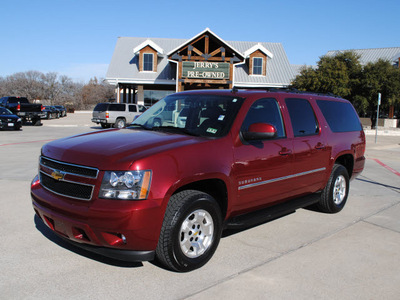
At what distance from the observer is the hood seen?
3.30 metres

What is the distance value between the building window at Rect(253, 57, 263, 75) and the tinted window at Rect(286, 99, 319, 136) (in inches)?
1066

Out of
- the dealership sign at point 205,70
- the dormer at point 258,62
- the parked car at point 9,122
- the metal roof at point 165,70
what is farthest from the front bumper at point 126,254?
the dormer at point 258,62

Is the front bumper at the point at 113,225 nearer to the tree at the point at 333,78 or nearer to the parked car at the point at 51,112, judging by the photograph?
the tree at the point at 333,78

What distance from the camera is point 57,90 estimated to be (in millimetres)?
72688

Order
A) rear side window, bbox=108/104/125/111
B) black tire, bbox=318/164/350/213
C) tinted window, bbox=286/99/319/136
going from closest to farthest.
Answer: tinted window, bbox=286/99/319/136 < black tire, bbox=318/164/350/213 < rear side window, bbox=108/104/125/111

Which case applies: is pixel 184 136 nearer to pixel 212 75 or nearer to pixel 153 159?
pixel 153 159

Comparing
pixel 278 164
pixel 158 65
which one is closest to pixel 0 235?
pixel 278 164

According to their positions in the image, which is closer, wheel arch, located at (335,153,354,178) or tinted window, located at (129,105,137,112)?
wheel arch, located at (335,153,354,178)

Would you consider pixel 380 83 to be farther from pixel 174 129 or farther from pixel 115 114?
pixel 174 129

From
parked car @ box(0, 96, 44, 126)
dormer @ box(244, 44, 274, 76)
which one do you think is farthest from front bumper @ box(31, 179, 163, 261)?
dormer @ box(244, 44, 274, 76)

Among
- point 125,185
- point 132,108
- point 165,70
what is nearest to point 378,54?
point 165,70

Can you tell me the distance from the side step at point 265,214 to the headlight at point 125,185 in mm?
1270

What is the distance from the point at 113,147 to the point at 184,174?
747mm

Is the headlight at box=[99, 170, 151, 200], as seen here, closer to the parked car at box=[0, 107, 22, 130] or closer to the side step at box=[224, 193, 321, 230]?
the side step at box=[224, 193, 321, 230]
